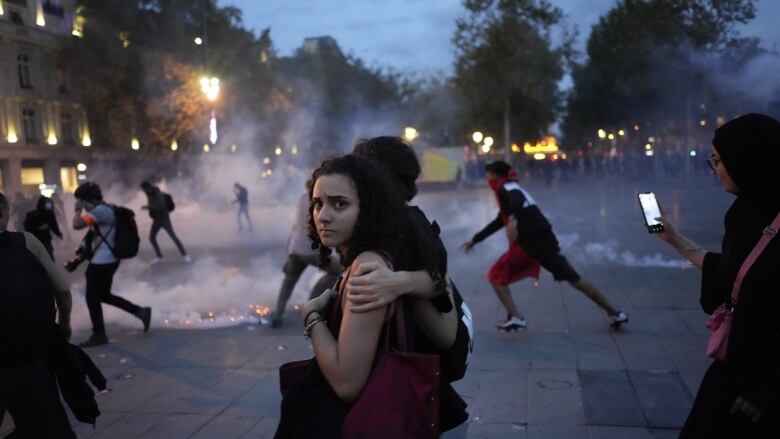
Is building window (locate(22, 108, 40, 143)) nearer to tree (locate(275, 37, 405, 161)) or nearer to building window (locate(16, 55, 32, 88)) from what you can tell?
building window (locate(16, 55, 32, 88))

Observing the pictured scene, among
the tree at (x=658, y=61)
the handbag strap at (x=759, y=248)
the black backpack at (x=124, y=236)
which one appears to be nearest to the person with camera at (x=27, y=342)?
the handbag strap at (x=759, y=248)


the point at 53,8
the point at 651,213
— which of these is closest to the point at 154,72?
the point at 53,8

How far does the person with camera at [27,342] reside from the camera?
9.33 feet

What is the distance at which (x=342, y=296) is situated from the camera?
1870 mm

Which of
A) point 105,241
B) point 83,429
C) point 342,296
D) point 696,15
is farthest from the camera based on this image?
point 696,15

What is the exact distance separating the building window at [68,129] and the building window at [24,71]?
521 inches

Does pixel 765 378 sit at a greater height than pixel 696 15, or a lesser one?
lesser

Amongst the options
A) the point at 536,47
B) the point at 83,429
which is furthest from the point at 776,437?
the point at 536,47

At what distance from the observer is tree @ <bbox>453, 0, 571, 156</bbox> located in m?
31.7

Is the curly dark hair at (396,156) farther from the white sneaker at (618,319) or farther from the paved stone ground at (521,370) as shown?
the white sneaker at (618,319)

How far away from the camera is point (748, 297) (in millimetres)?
2201

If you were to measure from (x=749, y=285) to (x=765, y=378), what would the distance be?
0.30 meters

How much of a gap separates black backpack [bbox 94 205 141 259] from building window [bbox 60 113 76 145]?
22.8 meters

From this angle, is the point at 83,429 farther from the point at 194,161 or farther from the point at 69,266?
the point at 194,161
